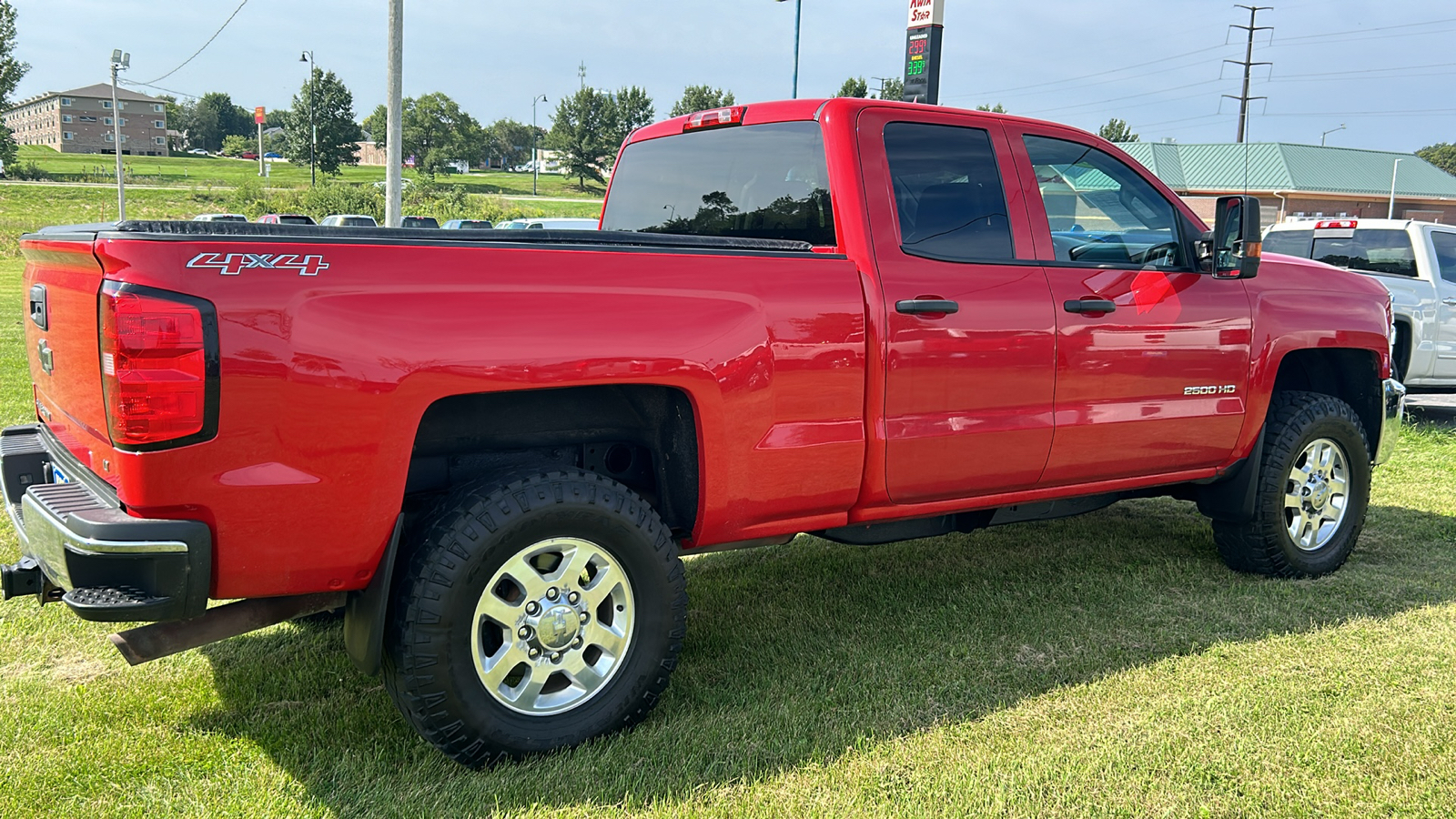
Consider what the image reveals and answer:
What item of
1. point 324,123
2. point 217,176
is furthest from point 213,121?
point 324,123

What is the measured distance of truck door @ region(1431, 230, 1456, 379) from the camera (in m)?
9.46

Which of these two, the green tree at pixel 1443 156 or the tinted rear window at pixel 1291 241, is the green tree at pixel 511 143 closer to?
the green tree at pixel 1443 156

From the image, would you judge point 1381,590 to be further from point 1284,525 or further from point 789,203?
point 789,203

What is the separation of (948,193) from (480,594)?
2.21 meters

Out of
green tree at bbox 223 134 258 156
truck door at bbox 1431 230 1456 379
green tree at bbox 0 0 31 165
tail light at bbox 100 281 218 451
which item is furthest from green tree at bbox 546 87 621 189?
tail light at bbox 100 281 218 451

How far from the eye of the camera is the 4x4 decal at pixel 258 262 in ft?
8.22

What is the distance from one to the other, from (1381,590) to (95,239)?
5.17 meters

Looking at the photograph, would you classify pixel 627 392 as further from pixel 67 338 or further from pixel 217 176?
pixel 217 176

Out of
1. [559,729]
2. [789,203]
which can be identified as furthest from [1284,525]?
[559,729]

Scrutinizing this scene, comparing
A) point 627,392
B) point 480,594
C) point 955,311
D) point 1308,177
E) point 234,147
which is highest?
point 234,147

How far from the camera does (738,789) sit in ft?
9.79

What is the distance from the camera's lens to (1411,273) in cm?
965

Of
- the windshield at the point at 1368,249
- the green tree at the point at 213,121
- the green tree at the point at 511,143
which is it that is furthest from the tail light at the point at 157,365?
the green tree at the point at 213,121

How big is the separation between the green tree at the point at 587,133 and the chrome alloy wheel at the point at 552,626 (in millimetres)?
79931
